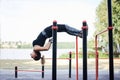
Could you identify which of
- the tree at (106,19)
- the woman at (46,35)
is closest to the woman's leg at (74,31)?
the woman at (46,35)

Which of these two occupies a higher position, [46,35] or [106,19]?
[106,19]

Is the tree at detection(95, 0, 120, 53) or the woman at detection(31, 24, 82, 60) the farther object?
the tree at detection(95, 0, 120, 53)

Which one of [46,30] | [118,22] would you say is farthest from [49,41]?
[118,22]

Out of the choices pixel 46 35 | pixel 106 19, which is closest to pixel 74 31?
pixel 46 35

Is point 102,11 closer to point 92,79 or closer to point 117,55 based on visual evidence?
point 117,55

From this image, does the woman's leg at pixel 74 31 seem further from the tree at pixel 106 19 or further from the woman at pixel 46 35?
the tree at pixel 106 19

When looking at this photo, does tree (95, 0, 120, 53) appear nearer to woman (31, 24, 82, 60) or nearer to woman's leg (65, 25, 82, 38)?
woman (31, 24, 82, 60)

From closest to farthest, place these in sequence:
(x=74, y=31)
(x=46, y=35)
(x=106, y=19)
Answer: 1. (x=74, y=31)
2. (x=46, y=35)
3. (x=106, y=19)

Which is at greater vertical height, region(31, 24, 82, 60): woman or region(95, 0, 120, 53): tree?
region(95, 0, 120, 53): tree

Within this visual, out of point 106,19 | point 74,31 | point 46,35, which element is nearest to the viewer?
point 74,31

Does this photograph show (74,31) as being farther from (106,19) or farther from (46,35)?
(106,19)

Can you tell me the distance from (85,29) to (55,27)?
0.41 meters

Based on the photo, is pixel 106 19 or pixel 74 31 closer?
pixel 74 31

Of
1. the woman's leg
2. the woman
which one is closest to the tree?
the woman
